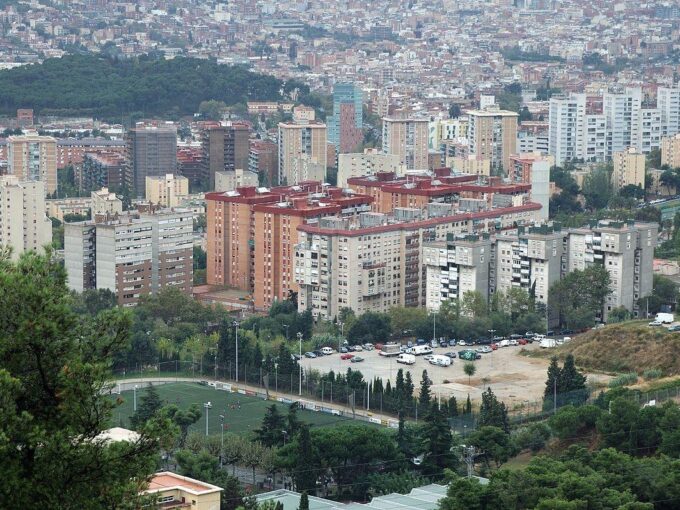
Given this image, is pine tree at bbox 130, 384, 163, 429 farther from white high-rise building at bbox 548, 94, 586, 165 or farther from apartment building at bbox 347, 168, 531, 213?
white high-rise building at bbox 548, 94, 586, 165

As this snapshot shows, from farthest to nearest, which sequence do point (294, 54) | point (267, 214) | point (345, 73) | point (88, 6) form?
point (88, 6)
point (294, 54)
point (345, 73)
point (267, 214)

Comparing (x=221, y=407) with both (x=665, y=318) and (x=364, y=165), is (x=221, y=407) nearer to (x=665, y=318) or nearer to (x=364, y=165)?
(x=665, y=318)

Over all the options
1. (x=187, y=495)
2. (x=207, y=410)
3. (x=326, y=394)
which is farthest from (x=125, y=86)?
(x=187, y=495)

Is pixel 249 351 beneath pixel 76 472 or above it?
beneath

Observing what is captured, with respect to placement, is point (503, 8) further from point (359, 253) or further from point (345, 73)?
point (359, 253)

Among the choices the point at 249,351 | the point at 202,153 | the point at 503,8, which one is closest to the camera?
the point at 249,351

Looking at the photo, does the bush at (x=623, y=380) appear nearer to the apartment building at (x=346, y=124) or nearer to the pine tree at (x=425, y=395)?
the pine tree at (x=425, y=395)

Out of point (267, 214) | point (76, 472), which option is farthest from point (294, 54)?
point (76, 472)

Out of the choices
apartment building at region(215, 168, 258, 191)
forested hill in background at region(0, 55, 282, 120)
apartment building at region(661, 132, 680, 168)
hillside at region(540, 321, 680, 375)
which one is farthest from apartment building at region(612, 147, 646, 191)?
forested hill in background at region(0, 55, 282, 120)
